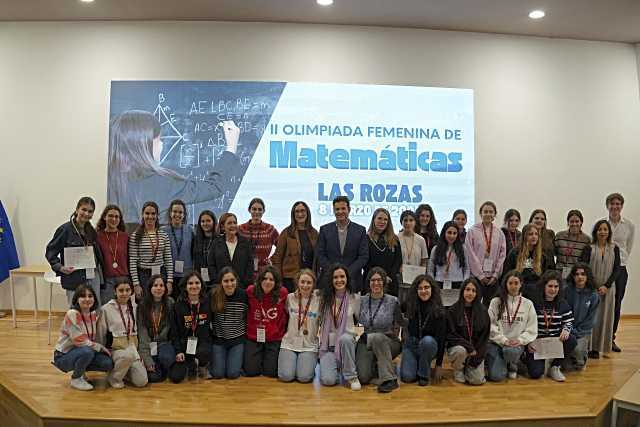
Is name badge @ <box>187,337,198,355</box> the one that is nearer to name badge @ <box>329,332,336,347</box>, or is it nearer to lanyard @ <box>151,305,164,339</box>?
lanyard @ <box>151,305,164,339</box>

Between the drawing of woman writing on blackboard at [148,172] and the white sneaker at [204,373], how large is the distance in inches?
94.0

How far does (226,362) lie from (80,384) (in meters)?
1.03

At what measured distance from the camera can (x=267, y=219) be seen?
21.4 feet

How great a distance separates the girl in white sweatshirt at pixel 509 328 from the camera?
4.55 m

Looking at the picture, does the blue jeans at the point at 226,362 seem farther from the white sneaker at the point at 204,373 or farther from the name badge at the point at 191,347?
the name badge at the point at 191,347

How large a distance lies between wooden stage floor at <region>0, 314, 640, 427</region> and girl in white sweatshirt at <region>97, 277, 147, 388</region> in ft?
0.31

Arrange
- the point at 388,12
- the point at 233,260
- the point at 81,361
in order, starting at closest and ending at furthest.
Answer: the point at 81,361
the point at 233,260
the point at 388,12

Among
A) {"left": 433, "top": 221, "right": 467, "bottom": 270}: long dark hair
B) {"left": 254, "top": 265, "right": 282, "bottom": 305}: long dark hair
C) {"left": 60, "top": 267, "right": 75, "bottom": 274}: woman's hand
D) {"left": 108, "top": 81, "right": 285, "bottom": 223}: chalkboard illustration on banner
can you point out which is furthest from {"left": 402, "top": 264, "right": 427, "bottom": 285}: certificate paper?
{"left": 60, "top": 267, "right": 75, "bottom": 274}: woman's hand

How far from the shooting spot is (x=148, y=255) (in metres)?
4.71

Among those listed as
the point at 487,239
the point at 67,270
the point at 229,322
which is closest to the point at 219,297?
the point at 229,322

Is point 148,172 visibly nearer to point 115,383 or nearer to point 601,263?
point 115,383

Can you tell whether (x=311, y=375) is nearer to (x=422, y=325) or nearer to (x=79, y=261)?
(x=422, y=325)

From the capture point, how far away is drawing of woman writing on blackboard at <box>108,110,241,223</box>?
6.48 metres

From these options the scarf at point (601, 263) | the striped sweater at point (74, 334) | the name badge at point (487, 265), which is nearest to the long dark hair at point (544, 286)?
the name badge at point (487, 265)
